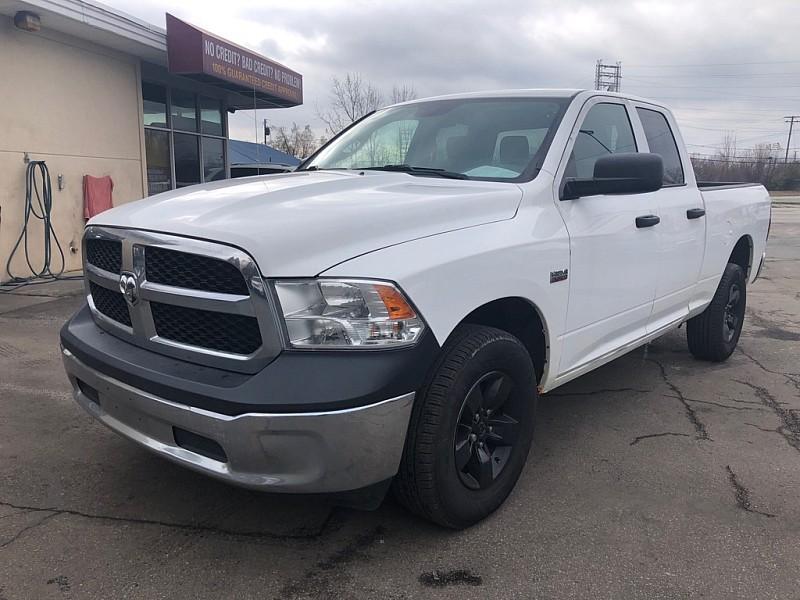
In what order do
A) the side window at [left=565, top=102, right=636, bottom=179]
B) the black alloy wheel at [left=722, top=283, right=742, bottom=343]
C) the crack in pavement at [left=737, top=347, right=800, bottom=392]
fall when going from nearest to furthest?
the side window at [left=565, top=102, right=636, bottom=179]
the crack in pavement at [left=737, top=347, right=800, bottom=392]
the black alloy wheel at [left=722, top=283, right=742, bottom=343]

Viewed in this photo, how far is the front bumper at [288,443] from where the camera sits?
7.29 feet

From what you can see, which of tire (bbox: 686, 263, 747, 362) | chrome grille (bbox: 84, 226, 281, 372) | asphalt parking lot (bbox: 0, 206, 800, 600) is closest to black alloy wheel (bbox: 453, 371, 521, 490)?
asphalt parking lot (bbox: 0, 206, 800, 600)

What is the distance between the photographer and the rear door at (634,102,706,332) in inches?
Answer: 163

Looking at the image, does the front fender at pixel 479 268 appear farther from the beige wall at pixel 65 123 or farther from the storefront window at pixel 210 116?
the storefront window at pixel 210 116

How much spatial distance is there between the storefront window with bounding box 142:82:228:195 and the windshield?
884 cm

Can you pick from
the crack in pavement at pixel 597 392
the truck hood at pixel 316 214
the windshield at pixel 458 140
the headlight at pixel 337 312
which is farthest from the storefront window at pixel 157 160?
the headlight at pixel 337 312

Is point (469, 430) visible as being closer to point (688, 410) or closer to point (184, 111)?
point (688, 410)

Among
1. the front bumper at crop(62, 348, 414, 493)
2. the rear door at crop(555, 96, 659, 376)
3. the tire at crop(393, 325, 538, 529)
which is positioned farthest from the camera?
the rear door at crop(555, 96, 659, 376)

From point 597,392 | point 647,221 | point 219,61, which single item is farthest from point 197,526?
point 219,61

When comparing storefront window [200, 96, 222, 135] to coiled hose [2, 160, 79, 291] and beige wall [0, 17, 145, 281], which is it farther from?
coiled hose [2, 160, 79, 291]

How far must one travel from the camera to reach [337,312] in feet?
7.55

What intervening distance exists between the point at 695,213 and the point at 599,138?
1.09m

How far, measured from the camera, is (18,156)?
901cm

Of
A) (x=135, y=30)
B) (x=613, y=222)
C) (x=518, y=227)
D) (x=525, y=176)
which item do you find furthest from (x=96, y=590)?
(x=135, y=30)
